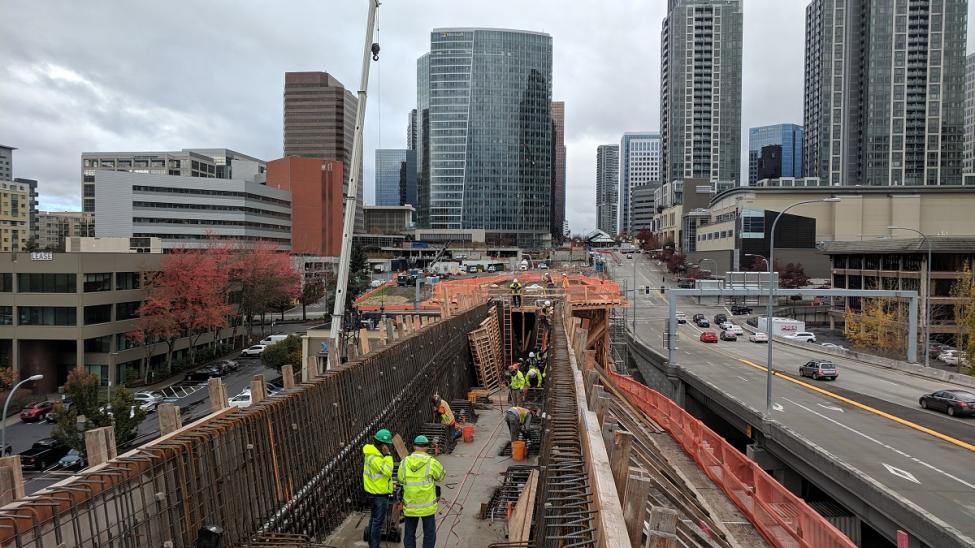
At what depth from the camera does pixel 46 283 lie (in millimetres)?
36719

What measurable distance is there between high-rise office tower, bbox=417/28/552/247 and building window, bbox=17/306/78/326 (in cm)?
11074

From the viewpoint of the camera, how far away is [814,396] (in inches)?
977

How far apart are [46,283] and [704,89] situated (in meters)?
148

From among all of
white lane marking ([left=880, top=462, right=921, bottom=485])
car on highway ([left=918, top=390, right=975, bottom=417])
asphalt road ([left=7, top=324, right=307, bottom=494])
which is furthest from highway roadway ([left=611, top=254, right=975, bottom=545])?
asphalt road ([left=7, top=324, right=307, bottom=494])

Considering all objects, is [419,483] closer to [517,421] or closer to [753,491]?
[517,421]

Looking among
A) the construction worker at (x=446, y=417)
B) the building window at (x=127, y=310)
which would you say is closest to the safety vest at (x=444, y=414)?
the construction worker at (x=446, y=417)

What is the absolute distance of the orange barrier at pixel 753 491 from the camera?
8.59 metres

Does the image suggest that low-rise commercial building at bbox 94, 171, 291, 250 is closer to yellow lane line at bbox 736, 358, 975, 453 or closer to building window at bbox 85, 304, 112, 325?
building window at bbox 85, 304, 112, 325

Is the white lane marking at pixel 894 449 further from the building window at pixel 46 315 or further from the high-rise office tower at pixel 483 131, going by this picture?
the high-rise office tower at pixel 483 131

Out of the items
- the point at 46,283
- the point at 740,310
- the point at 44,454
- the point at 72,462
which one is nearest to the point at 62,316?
the point at 46,283

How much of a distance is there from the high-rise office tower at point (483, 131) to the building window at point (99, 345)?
358 feet

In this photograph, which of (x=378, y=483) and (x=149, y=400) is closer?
(x=378, y=483)

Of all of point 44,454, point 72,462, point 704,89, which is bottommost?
point 44,454

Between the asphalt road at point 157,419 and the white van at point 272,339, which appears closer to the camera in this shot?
the asphalt road at point 157,419
